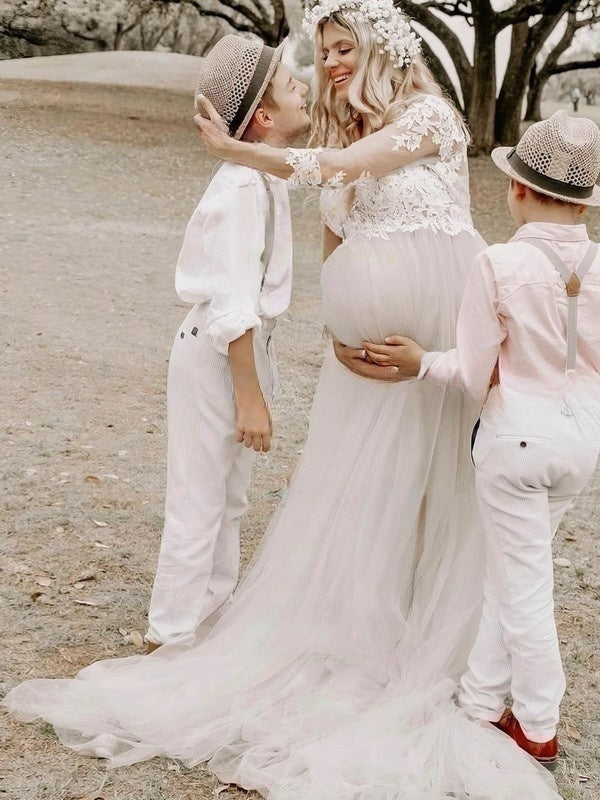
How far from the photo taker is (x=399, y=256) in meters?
2.81

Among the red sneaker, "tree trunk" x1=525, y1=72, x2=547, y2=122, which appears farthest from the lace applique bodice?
"tree trunk" x1=525, y1=72, x2=547, y2=122

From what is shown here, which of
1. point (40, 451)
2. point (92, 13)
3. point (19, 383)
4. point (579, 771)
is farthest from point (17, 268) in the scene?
point (92, 13)

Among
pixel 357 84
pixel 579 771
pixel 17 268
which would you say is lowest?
pixel 17 268

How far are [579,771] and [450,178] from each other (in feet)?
5.51

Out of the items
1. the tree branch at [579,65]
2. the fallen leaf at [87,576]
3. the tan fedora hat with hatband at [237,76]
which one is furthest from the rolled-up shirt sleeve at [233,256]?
the tree branch at [579,65]

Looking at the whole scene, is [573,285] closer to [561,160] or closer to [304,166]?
[561,160]

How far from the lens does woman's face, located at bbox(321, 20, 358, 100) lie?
2.79 m

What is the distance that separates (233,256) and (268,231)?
16 cm

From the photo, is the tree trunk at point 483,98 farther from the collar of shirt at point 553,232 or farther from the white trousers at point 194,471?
the collar of shirt at point 553,232

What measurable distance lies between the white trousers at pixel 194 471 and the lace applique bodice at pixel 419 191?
0.47 m

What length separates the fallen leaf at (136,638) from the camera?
11.0 feet

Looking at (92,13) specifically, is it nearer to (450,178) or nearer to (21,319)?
(21,319)

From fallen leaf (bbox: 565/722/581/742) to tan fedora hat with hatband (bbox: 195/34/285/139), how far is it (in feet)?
6.49

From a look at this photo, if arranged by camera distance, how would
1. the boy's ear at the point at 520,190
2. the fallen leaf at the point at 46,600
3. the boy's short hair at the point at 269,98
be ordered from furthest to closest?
the fallen leaf at the point at 46,600 < the boy's short hair at the point at 269,98 < the boy's ear at the point at 520,190
